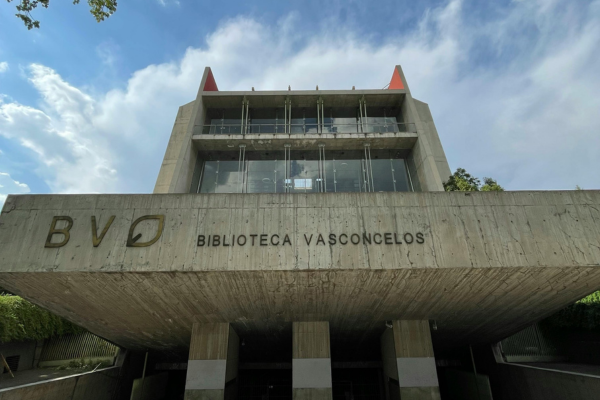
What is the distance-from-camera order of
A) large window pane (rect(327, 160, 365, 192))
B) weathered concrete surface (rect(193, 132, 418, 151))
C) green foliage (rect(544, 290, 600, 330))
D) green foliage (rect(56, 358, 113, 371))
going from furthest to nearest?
weathered concrete surface (rect(193, 132, 418, 151)) < large window pane (rect(327, 160, 365, 192)) < green foliage (rect(56, 358, 113, 371)) < green foliage (rect(544, 290, 600, 330))

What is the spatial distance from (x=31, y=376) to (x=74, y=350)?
12.3 ft

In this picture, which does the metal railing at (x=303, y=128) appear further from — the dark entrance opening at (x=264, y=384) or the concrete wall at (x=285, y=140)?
the dark entrance opening at (x=264, y=384)

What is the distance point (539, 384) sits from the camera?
41.7 feet

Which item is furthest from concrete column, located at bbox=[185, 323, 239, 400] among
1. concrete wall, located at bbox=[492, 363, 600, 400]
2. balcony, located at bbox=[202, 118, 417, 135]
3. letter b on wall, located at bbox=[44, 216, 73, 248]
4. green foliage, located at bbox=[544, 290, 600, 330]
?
green foliage, located at bbox=[544, 290, 600, 330]

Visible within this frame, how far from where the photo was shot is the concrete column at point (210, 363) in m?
11.3

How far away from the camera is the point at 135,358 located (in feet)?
57.4

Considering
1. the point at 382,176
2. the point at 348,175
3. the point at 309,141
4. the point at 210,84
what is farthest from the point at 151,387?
the point at 210,84

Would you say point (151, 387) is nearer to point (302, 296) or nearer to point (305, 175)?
point (302, 296)

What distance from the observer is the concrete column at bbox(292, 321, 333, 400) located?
11375 mm

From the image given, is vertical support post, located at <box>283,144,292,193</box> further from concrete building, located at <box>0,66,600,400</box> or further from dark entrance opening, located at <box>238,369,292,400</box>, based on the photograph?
dark entrance opening, located at <box>238,369,292,400</box>

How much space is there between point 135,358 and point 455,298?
16502 millimetres

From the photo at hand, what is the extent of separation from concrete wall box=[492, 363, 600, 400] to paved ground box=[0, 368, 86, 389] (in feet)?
61.9

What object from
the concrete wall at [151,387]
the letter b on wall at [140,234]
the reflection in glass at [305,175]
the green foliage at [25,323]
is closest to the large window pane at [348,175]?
the reflection in glass at [305,175]

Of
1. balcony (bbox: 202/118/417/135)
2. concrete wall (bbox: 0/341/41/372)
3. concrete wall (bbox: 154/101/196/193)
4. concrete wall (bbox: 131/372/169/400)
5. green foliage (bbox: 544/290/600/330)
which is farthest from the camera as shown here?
balcony (bbox: 202/118/417/135)
